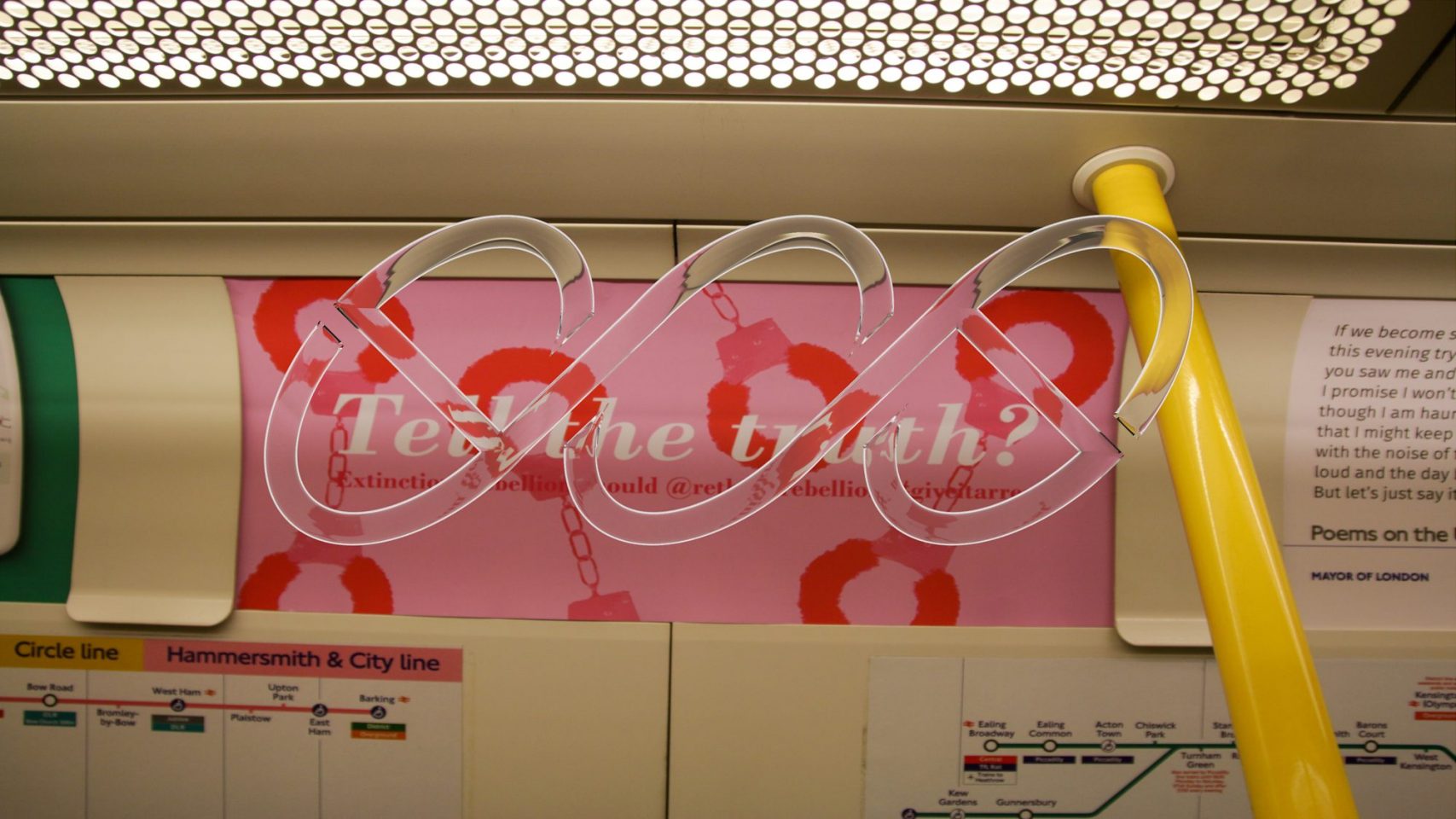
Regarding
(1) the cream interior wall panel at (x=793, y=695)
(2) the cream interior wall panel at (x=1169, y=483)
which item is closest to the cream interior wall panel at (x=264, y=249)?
(1) the cream interior wall panel at (x=793, y=695)

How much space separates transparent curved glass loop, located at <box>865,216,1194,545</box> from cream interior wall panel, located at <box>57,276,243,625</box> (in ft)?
3.07

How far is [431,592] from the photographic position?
42.1 inches

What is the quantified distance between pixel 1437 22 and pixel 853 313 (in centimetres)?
62

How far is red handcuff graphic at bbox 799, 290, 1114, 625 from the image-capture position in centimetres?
106

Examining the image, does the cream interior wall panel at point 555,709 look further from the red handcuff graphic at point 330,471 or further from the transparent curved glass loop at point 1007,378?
the transparent curved glass loop at point 1007,378

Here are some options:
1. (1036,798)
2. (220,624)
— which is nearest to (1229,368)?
(1036,798)

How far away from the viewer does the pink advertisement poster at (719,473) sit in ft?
3.47

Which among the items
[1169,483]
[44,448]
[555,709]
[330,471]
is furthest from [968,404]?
[44,448]

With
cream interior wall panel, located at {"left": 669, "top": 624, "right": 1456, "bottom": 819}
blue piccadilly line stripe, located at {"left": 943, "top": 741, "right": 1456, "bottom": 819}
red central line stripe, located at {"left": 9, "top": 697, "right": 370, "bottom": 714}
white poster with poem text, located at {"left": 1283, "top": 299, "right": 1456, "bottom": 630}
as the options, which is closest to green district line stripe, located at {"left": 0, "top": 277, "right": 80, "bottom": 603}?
red central line stripe, located at {"left": 9, "top": 697, "right": 370, "bottom": 714}

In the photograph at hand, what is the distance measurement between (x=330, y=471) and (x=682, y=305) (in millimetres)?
704

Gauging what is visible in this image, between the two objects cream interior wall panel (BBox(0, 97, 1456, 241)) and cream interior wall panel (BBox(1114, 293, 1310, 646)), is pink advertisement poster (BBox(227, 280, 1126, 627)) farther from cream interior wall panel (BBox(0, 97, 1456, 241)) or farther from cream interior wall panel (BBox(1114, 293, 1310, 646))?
cream interior wall panel (BBox(0, 97, 1456, 241))

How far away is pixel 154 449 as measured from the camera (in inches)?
42.6

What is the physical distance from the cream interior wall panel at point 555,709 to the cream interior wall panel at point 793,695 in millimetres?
43

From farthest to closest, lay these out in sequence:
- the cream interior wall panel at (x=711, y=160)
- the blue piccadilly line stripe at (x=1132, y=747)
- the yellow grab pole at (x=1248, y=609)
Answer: the blue piccadilly line stripe at (x=1132, y=747), the cream interior wall panel at (x=711, y=160), the yellow grab pole at (x=1248, y=609)
